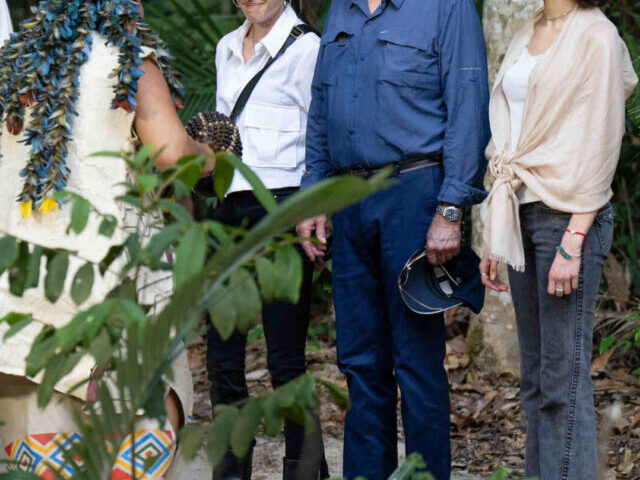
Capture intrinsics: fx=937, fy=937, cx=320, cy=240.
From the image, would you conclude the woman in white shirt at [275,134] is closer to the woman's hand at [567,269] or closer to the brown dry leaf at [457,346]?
the woman's hand at [567,269]

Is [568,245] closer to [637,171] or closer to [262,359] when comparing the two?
[637,171]

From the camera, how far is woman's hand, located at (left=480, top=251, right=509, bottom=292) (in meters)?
3.04

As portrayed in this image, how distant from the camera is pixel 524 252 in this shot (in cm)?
296

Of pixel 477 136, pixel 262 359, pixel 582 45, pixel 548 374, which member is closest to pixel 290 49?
pixel 477 136

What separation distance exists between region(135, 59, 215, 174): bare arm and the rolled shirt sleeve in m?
1.13

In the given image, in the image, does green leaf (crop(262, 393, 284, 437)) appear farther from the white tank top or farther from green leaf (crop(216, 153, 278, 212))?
the white tank top

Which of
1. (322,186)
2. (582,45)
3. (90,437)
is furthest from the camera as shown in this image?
(582,45)

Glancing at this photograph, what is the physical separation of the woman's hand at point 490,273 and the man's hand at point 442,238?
0.36ft

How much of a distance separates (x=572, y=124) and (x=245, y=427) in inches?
74.3

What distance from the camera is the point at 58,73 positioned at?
2129 millimetres

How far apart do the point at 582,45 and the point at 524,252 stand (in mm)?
657

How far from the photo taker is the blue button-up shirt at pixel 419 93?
309 centimetres

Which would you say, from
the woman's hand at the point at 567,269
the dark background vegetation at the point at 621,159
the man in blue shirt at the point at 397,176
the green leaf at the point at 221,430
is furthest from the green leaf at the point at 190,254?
the dark background vegetation at the point at 621,159

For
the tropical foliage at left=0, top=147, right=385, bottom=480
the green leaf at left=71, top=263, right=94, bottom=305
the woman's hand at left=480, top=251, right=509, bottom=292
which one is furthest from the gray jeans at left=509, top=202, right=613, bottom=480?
the green leaf at left=71, top=263, right=94, bottom=305
